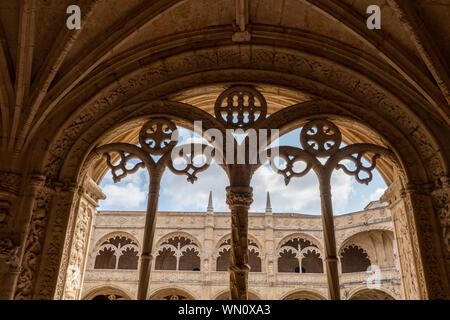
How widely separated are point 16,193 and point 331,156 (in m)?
4.35

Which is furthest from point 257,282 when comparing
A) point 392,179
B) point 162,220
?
point 392,179

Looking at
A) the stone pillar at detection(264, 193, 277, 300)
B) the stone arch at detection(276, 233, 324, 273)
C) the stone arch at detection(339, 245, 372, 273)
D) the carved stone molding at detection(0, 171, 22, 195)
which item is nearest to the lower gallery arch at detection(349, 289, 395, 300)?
the stone arch at detection(276, 233, 324, 273)

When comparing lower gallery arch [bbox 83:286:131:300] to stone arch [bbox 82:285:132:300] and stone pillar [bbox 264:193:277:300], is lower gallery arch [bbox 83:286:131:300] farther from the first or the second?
stone pillar [bbox 264:193:277:300]

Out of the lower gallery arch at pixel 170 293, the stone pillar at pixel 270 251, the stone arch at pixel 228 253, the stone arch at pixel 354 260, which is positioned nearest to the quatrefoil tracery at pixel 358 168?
the stone arch at pixel 228 253

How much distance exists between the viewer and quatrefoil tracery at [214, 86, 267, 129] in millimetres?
5938

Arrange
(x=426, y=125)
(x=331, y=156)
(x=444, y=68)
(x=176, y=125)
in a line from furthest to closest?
(x=176, y=125)
(x=331, y=156)
(x=426, y=125)
(x=444, y=68)

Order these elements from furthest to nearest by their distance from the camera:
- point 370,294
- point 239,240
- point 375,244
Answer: point 375,244, point 370,294, point 239,240

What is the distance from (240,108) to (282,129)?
0.73 m

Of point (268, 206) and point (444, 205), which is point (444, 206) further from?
point (268, 206)

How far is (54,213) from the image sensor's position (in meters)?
5.18

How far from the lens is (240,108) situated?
19.9 feet

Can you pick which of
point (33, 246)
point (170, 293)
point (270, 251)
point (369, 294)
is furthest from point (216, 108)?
point (369, 294)

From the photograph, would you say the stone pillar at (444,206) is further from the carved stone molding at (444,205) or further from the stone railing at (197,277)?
the stone railing at (197,277)

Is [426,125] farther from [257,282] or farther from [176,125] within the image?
[257,282]
